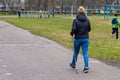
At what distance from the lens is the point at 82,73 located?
10125 millimetres

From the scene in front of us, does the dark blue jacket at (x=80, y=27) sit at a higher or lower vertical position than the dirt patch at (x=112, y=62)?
higher

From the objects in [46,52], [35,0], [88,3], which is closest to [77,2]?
[88,3]

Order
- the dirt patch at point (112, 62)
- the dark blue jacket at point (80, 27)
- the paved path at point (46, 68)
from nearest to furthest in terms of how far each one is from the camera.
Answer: the paved path at point (46, 68), the dark blue jacket at point (80, 27), the dirt patch at point (112, 62)

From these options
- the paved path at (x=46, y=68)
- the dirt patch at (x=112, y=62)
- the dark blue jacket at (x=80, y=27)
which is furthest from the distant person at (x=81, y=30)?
the dirt patch at (x=112, y=62)

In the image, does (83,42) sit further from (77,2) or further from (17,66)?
(77,2)

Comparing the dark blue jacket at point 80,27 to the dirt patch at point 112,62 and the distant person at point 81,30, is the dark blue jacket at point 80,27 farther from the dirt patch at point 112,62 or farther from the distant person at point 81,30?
the dirt patch at point 112,62

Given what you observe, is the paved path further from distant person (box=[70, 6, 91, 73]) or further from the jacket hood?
the jacket hood

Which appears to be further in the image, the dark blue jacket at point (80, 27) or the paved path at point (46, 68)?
the dark blue jacket at point (80, 27)

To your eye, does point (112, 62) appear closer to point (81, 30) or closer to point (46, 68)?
point (46, 68)

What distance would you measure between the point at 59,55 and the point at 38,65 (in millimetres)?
2791

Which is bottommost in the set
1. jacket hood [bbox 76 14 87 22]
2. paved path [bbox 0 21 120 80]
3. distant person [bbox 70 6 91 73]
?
paved path [bbox 0 21 120 80]

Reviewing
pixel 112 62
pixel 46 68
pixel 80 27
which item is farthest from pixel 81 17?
pixel 112 62

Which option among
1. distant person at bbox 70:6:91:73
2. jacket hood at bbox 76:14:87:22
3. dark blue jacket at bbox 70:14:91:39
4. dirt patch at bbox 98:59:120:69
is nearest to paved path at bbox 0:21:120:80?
dirt patch at bbox 98:59:120:69

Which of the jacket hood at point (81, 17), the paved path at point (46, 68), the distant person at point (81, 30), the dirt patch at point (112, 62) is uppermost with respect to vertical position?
the jacket hood at point (81, 17)
